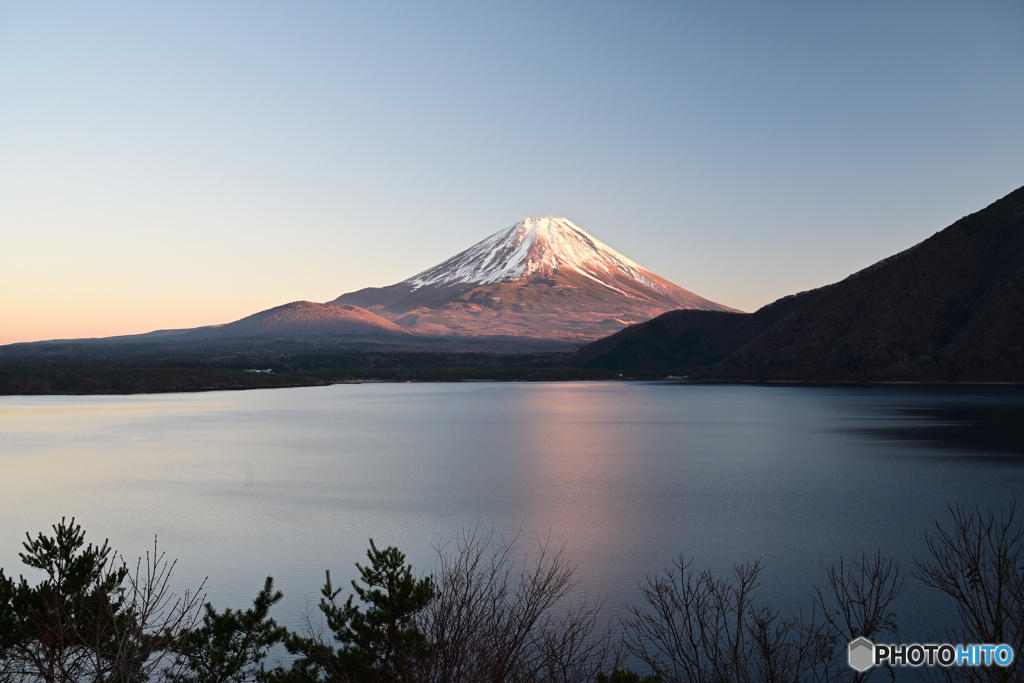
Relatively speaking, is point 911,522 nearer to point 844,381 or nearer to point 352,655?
point 352,655

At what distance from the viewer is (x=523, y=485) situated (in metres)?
24.7

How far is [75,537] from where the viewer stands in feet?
27.9

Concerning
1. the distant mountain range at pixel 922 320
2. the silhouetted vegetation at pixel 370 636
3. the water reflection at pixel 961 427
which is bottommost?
the water reflection at pixel 961 427

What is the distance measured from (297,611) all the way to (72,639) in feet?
15.3

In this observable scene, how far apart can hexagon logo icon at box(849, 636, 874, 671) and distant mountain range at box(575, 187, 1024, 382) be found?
65148 millimetres

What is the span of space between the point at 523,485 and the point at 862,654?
59.6 ft

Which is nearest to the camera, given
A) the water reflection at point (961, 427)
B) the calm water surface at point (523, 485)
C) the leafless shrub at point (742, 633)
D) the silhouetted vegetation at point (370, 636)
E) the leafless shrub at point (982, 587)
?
the leafless shrub at point (982, 587)

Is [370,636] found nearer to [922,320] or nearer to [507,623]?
[507,623]

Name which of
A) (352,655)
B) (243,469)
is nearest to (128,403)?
(243,469)

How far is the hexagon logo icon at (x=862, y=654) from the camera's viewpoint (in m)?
6.76

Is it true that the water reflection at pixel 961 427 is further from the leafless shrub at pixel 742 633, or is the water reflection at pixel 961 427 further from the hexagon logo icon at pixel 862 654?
the hexagon logo icon at pixel 862 654

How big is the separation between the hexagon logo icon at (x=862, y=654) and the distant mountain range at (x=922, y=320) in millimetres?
65148

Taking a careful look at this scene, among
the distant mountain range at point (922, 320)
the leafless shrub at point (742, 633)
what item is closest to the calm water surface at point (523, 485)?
the leafless shrub at point (742, 633)

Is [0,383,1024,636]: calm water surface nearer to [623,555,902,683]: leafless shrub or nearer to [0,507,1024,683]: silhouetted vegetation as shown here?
[623,555,902,683]: leafless shrub
